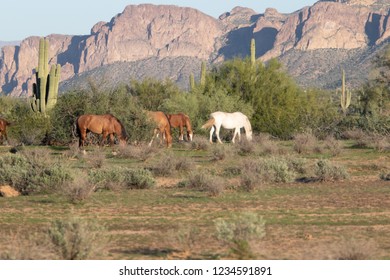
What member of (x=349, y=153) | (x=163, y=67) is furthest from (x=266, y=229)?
(x=163, y=67)

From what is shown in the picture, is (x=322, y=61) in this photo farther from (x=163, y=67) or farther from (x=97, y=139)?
(x=97, y=139)

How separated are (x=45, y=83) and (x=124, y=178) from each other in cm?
1906

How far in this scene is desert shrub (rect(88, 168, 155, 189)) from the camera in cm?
2030

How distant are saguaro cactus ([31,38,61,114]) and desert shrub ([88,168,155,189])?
58.3ft

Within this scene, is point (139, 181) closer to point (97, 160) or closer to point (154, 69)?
point (97, 160)

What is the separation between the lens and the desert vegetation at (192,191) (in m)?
11.0

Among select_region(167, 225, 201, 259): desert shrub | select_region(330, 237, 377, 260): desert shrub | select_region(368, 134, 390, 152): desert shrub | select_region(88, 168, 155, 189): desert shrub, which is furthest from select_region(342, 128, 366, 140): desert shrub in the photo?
select_region(330, 237, 377, 260): desert shrub

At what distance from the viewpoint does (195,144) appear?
3170cm

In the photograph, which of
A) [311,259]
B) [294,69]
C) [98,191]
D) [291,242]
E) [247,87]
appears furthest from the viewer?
[294,69]

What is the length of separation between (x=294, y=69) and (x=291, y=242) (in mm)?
126785

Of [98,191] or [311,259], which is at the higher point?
[311,259]

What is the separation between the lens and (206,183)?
62.9ft

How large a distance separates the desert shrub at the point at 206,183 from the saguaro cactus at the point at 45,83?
18896mm

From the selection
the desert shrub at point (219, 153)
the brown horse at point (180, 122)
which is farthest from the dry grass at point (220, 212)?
the brown horse at point (180, 122)
